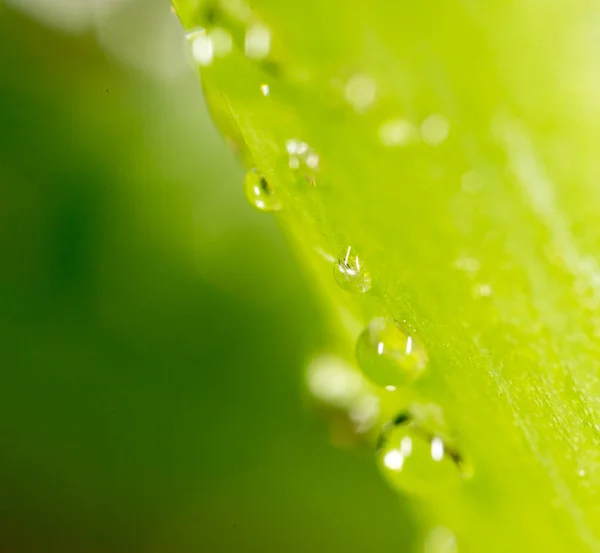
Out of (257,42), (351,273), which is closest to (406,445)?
(351,273)

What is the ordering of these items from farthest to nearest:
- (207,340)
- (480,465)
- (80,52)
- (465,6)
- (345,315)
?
(80,52) < (207,340) < (345,315) < (480,465) < (465,6)

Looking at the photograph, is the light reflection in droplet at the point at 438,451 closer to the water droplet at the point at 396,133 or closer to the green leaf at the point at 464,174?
the green leaf at the point at 464,174

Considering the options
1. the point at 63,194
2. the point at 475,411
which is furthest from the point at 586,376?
the point at 63,194

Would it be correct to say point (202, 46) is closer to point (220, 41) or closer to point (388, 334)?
point (220, 41)

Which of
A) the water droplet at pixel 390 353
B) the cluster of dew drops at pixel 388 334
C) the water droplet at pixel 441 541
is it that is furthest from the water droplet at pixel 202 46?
the water droplet at pixel 441 541

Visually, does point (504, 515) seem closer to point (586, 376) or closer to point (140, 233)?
point (586, 376)

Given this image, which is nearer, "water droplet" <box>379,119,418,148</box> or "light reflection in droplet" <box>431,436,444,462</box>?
"water droplet" <box>379,119,418,148</box>

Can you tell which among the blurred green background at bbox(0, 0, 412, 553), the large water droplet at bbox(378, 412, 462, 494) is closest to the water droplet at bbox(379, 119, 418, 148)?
the large water droplet at bbox(378, 412, 462, 494)

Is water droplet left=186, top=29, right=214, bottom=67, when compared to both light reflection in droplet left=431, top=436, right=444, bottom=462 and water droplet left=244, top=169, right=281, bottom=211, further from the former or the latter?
light reflection in droplet left=431, top=436, right=444, bottom=462
